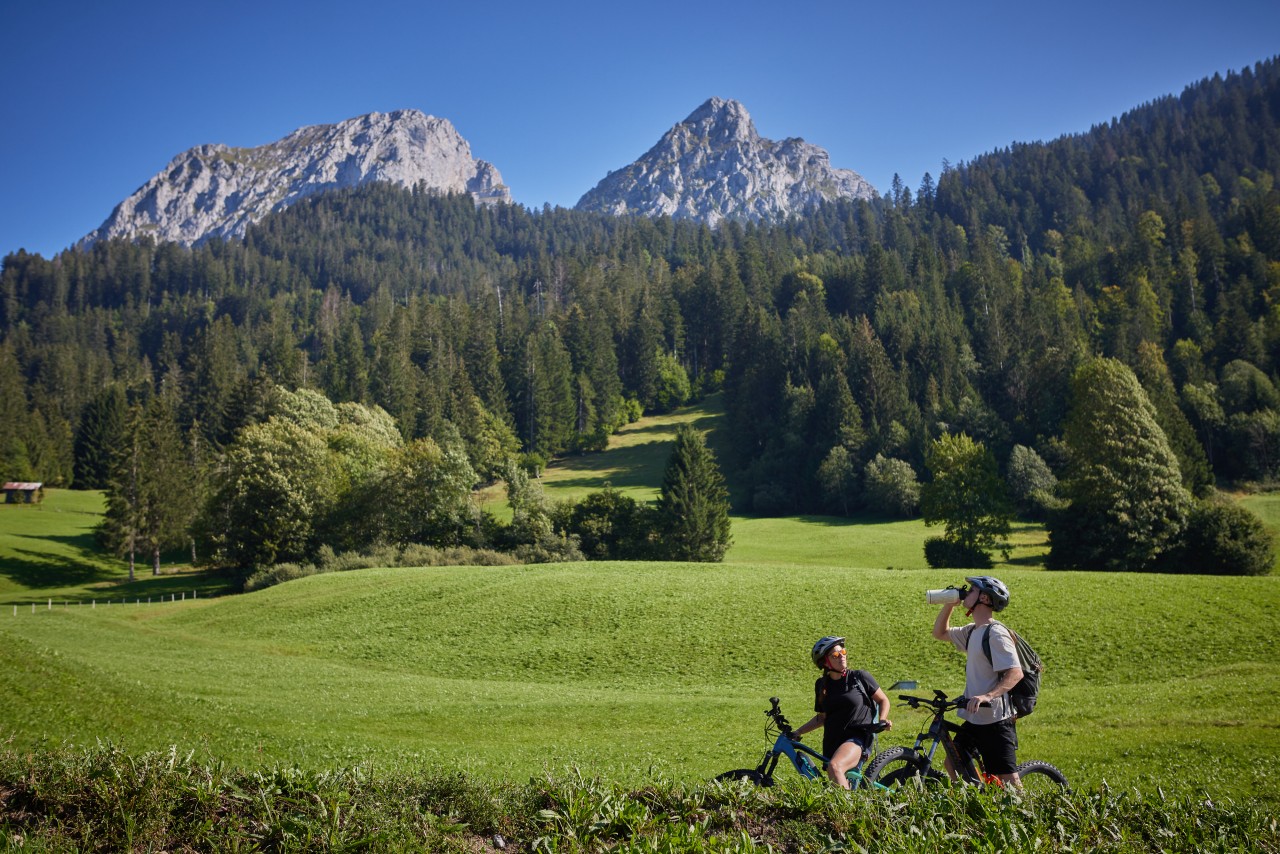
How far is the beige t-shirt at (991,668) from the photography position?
8.46 metres

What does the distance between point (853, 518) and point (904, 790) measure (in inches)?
3566

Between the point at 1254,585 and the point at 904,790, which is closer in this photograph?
the point at 904,790

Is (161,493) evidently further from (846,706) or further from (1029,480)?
(1029,480)

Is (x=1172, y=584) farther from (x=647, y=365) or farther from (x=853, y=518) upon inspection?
(x=647, y=365)

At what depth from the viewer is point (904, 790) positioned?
23.3 feet

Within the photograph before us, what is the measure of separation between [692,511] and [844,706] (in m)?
59.7

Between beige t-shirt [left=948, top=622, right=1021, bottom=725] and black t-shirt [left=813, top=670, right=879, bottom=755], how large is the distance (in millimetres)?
1008

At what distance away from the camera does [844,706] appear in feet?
29.2

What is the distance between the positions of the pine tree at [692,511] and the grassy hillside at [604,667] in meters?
19.3

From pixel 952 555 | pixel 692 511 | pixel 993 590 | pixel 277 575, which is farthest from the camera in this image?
pixel 692 511

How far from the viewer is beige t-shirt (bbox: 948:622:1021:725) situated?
8461 millimetres

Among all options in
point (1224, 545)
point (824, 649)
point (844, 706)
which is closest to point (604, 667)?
point (844, 706)

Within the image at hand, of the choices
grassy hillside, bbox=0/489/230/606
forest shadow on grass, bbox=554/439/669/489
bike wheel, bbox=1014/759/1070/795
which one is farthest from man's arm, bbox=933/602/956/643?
forest shadow on grass, bbox=554/439/669/489

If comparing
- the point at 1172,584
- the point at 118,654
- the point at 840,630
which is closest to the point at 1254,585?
the point at 1172,584
